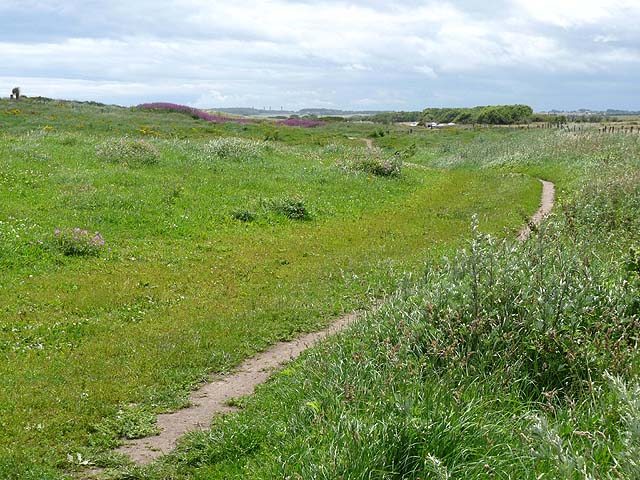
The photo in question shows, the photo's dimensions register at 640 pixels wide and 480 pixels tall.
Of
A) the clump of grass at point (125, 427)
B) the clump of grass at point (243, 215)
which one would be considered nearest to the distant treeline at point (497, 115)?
the clump of grass at point (243, 215)

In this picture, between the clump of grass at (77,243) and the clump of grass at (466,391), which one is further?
the clump of grass at (77,243)

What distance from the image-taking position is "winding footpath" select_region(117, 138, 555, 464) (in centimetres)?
648

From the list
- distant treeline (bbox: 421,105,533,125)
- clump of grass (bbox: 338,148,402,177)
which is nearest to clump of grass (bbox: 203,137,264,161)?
clump of grass (bbox: 338,148,402,177)

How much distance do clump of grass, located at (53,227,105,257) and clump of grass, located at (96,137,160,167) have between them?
9229 millimetres

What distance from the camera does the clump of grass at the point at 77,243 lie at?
43.3 feet

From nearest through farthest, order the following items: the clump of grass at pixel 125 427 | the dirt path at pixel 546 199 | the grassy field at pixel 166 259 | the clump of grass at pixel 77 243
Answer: the clump of grass at pixel 125 427 < the grassy field at pixel 166 259 < the clump of grass at pixel 77 243 < the dirt path at pixel 546 199

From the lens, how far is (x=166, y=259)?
45.0 ft

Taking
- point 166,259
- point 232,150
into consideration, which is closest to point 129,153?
point 232,150

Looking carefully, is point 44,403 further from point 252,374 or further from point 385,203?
point 385,203

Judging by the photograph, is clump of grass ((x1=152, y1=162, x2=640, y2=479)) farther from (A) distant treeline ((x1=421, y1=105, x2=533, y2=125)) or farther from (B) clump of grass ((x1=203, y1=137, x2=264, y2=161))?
(A) distant treeline ((x1=421, y1=105, x2=533, y2=125))

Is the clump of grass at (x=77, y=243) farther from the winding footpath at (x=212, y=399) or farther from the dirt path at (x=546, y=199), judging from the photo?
the dirt path at (x=546, y=199)

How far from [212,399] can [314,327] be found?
2.76 metres

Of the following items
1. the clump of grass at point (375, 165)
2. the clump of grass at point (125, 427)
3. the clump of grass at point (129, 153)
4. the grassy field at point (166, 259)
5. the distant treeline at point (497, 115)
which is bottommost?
the clump of grass at point (125, 427)

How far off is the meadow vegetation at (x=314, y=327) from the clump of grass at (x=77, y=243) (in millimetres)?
46
